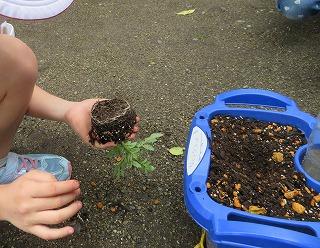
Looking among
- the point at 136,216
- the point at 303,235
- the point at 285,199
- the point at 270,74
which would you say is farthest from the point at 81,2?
the point at 303,235

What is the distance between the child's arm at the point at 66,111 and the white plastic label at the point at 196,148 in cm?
15

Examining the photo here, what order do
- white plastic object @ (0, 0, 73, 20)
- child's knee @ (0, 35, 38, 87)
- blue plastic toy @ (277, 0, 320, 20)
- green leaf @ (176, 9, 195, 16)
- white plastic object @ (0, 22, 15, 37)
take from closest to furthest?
1. white plastic object @ (0, 0, 73, 20)
2. child's knee @ (0, 35, 38, 87)
3. white plastic object @ (0, 22, 15, 37)
4. blue plastic toy @ (277, 0, 320, 20)
5. green leaf @ (176, 9, 195, 16)

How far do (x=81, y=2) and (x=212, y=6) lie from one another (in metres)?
0.69

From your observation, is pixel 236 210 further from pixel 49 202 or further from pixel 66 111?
pixel 66 111

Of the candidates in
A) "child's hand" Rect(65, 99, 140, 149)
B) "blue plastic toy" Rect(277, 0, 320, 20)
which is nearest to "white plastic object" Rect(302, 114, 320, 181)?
"child's hand" Rect(65, 99, 140, 149)

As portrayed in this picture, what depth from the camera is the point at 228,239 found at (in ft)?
2.91

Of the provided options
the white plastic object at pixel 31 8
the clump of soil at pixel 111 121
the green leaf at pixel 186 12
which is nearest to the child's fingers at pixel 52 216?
the clump of soil at pixel 111 121

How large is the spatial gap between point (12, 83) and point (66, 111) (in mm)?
167

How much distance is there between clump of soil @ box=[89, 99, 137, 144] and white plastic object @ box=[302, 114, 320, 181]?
0.44 m

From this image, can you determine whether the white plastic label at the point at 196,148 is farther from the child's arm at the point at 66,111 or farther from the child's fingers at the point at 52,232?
the child's fingers at the point at 52,232

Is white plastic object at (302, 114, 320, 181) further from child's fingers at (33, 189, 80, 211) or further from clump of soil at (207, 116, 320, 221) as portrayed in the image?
child's fingers at (33, 189, 80, 211)

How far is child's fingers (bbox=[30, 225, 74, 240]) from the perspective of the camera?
808 mm

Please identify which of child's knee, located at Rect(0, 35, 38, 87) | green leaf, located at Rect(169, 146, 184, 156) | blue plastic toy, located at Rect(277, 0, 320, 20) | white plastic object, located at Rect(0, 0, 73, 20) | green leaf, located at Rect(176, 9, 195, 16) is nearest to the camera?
white plastic object, located at Rect(0, 0, 73, 20)

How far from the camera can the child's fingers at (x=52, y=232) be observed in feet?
2.65
